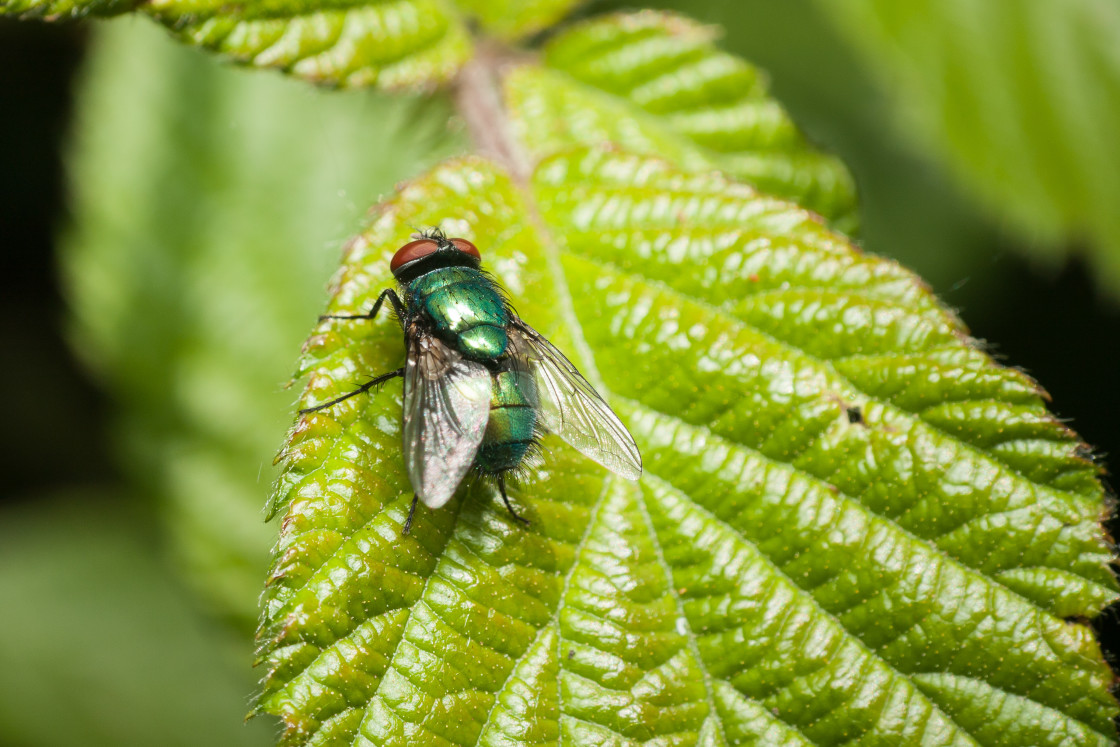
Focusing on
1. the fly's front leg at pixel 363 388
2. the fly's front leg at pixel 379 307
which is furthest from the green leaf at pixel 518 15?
the fly's front leg at pixel 363 388

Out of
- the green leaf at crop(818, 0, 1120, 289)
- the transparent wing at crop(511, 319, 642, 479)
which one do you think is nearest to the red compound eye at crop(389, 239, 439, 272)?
the transparent wing at crop(511, 319, 642, 479)

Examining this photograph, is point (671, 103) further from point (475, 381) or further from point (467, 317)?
point (475, 381)

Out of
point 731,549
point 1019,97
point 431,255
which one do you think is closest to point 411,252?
point 431,255

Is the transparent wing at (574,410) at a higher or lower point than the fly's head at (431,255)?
lower

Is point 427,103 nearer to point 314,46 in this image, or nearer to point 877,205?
point 314,46

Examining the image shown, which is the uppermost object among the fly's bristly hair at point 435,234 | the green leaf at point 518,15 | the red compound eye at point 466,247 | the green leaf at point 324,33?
the green leaf at point 518,15

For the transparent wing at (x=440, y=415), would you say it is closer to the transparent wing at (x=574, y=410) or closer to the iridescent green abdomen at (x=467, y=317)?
the iridescent green abdomen at (x=467, y=317)

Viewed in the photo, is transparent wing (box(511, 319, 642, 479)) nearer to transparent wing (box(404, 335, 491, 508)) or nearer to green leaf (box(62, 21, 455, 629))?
transparent wing (box(404, 335, 491, 508))
